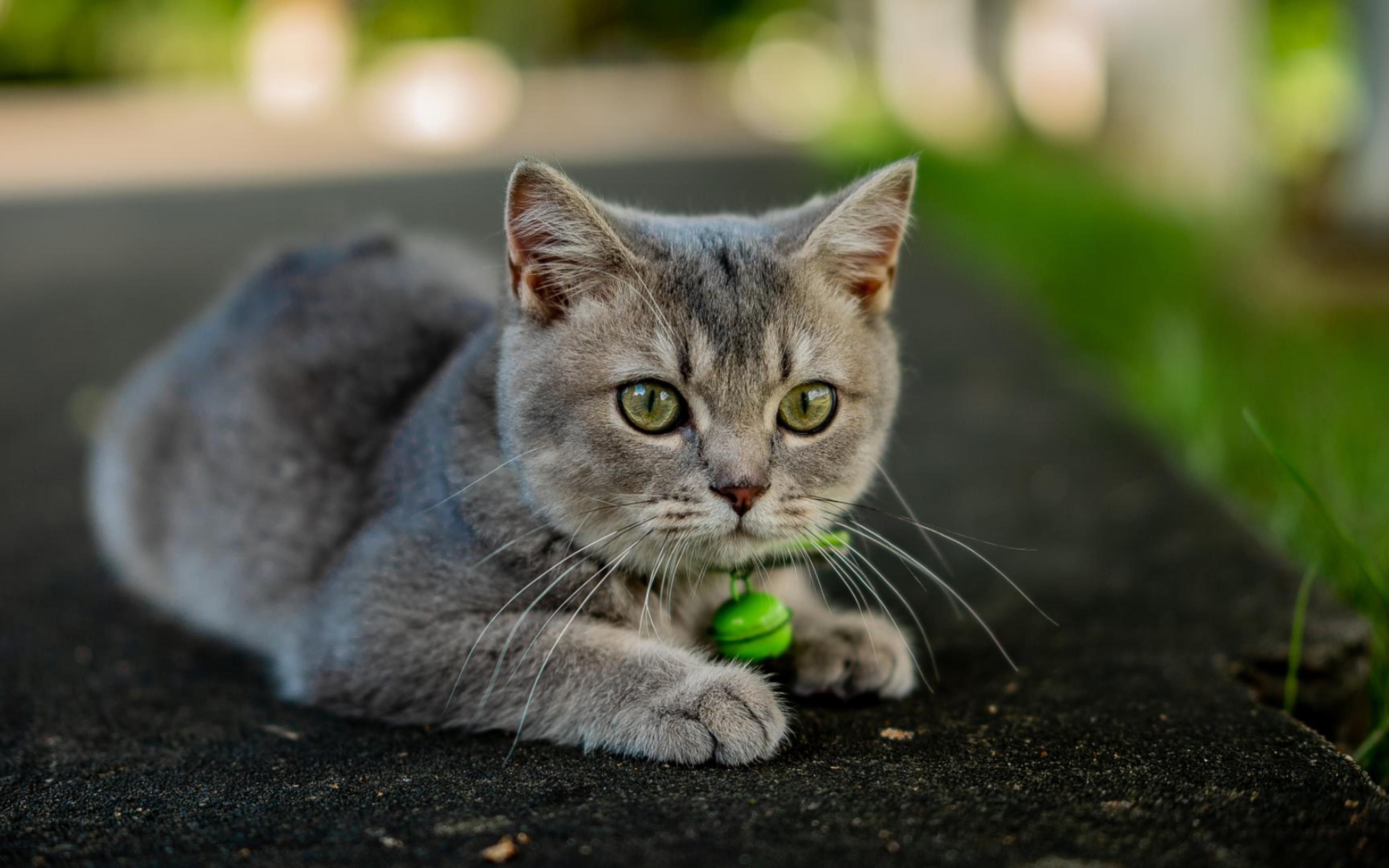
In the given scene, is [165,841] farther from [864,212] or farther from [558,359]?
[864,212]

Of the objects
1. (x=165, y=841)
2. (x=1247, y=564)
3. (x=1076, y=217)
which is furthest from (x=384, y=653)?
(x=1076, y=217)

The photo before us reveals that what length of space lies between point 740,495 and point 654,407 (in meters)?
0.26

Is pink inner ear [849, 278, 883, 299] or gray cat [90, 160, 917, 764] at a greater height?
pink inner ear [849, 278, 883, 299]

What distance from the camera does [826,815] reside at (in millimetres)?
1998

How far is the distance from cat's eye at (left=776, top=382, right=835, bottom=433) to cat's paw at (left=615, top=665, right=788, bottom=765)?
0.52m

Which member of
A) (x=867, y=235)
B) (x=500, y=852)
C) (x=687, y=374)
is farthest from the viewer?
(x=867, y=235)

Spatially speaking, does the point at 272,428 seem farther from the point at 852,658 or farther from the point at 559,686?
the point at 852,658

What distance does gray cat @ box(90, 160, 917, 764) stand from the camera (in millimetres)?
2342

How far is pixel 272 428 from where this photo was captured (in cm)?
316

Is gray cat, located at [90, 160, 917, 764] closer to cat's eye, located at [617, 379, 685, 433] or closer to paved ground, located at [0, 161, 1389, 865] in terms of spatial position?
cat's eye, located at [617, 379, 685, 433]

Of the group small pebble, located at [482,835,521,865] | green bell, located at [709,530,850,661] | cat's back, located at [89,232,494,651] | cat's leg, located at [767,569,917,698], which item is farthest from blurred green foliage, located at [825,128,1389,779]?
cat's back, located at [89,232,494,651]

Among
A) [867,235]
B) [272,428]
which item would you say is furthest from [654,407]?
[272,428]

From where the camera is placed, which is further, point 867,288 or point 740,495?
point 867,288

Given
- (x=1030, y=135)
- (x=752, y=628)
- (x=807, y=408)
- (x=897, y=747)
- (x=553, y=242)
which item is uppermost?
(x=1030, y=135)
